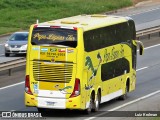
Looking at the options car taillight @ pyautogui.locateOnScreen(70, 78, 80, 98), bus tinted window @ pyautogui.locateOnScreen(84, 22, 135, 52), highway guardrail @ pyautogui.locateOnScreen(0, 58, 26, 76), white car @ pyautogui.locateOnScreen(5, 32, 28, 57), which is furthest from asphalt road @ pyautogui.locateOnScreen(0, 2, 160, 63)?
car taillight @ pyautogui.locateOnScreen(70, 78, 80, 98)

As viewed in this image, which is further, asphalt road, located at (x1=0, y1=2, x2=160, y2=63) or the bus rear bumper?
asphalt road, located at (x1=0, y1=2, x2=160, y2=63)

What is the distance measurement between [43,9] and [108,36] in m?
36.5

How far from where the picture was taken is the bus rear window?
27.6m

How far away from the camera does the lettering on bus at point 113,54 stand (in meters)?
30.0

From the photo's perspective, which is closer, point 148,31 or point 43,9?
point 148,31

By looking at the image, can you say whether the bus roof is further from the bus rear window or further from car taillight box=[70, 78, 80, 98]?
car taillight box=[70, 78, 80, 98]

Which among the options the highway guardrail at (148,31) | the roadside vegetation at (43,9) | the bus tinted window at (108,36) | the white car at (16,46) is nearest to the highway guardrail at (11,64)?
the white car at (16,46)

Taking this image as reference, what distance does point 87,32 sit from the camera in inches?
1108

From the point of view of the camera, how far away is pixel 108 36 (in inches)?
1186

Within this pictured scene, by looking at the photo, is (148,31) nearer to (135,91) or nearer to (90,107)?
(135,91)

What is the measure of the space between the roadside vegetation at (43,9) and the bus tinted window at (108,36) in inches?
1078

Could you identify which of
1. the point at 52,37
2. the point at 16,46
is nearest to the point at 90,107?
the point at 52,37

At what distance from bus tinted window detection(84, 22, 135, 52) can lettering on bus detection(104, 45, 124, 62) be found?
0.27 metres

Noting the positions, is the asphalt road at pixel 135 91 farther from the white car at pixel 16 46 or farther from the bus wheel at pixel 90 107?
the white car at pixel 16 46
